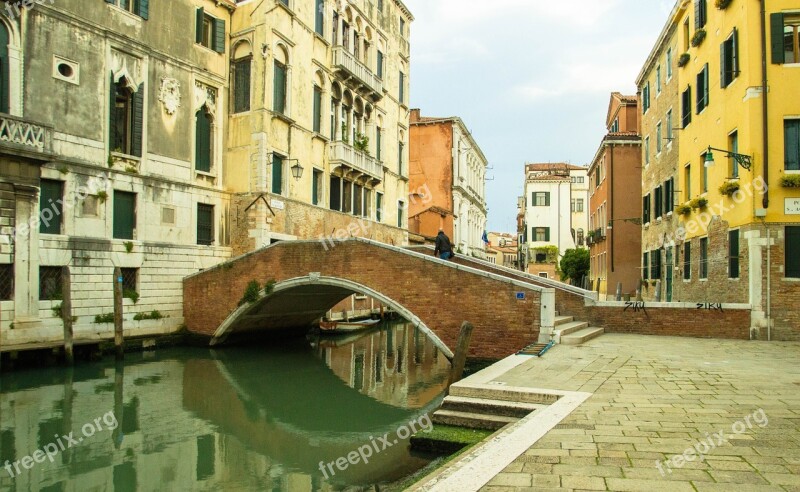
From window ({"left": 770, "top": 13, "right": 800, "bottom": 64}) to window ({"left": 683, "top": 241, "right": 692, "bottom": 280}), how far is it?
4.88 metres

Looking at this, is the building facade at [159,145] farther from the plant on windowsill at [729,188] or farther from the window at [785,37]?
the window at [785,37]

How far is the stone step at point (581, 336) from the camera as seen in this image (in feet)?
32.6

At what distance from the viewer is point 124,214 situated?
557 inches

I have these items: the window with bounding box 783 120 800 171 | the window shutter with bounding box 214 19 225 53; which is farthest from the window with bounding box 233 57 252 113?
the window with bounding box 783 120 800 171

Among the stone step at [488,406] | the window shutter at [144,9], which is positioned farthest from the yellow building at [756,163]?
the window shutter at [144,9]

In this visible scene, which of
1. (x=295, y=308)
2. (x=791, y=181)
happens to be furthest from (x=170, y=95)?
(x=791, y=181)

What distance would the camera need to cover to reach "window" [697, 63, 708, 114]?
1365cm

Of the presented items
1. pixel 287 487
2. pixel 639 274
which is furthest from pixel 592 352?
pixel 639 274

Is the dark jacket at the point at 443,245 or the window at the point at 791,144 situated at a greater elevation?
the window at the point at 791,144

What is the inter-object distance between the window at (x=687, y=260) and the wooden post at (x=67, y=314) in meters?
14.1

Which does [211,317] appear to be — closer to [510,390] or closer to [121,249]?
[121,249]

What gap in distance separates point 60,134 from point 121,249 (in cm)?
287

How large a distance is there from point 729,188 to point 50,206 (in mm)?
14017

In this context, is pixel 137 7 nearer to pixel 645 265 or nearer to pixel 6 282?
pixel 6 282
